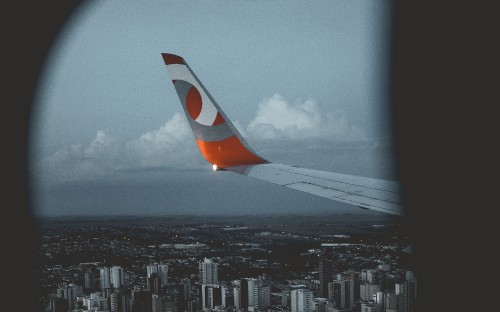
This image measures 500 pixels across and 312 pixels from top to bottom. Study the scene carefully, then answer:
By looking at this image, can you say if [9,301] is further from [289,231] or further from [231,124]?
[289,231]

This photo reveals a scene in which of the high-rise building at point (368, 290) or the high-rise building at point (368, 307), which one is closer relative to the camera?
the high-rise building at point (368, 307)

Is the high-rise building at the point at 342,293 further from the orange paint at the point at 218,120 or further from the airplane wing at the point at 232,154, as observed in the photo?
the orange paint at the point at 218,120

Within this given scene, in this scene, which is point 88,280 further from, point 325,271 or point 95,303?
point 325,271

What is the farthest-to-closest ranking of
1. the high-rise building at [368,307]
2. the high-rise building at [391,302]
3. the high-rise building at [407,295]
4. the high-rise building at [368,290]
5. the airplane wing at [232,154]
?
1. the high-rise building at [368,290]
2. the high-rise building at [368,307]
3. the high-rise building at [391,302]
4. the high-rise building at [407,295]
5. the airplane wing at [232,154]

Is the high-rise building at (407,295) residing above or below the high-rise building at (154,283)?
above

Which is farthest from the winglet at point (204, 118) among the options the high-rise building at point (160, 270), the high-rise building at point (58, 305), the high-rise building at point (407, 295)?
the high-rise building at point (160, 270)

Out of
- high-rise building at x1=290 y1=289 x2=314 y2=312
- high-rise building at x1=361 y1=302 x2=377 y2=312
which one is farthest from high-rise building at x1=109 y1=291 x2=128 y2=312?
high-rise building at x1=361 y1=302 x2=377 y2=312

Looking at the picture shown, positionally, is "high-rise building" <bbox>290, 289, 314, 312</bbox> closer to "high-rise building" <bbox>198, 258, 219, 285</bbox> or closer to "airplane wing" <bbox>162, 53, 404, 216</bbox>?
"high-rise building" <bbox>198, 258, 219, 285</bbox>
